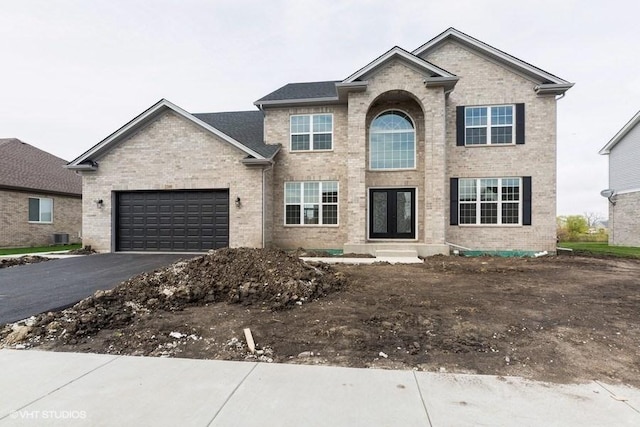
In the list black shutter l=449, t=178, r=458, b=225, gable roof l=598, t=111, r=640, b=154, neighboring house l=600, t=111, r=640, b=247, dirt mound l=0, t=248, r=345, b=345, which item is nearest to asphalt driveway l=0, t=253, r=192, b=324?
dirt mound l=0, t=248, r=345, b=345

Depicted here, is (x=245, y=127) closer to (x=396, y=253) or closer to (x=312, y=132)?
(x=312, y=132)

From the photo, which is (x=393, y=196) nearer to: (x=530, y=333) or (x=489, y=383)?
(x=530, y=333)

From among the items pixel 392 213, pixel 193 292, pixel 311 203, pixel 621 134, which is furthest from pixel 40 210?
pixel 621 134

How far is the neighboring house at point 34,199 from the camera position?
53.0 feet

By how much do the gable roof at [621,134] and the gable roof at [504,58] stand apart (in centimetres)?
1054

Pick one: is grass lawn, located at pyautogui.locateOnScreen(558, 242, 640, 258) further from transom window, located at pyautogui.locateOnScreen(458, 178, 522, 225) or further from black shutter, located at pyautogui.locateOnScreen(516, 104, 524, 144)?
black shutter, located at pyautogui.locateOnScreen(516, 104, 524, 144)

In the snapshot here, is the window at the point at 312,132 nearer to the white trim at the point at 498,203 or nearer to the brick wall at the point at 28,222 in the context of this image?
the white trim at the point at 498,203

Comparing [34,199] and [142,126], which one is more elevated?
[142,126]

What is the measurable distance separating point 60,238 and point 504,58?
1025 inches

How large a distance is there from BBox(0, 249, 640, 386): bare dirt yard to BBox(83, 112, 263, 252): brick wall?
211 inches

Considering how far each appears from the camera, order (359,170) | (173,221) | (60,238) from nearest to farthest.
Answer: (359,170)
(173,221)
(60,238)

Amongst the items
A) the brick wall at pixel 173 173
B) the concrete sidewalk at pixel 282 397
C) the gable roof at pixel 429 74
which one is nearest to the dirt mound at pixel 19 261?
the brick wall at pixel 173 173

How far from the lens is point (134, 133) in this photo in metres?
13.1

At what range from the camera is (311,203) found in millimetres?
13609
